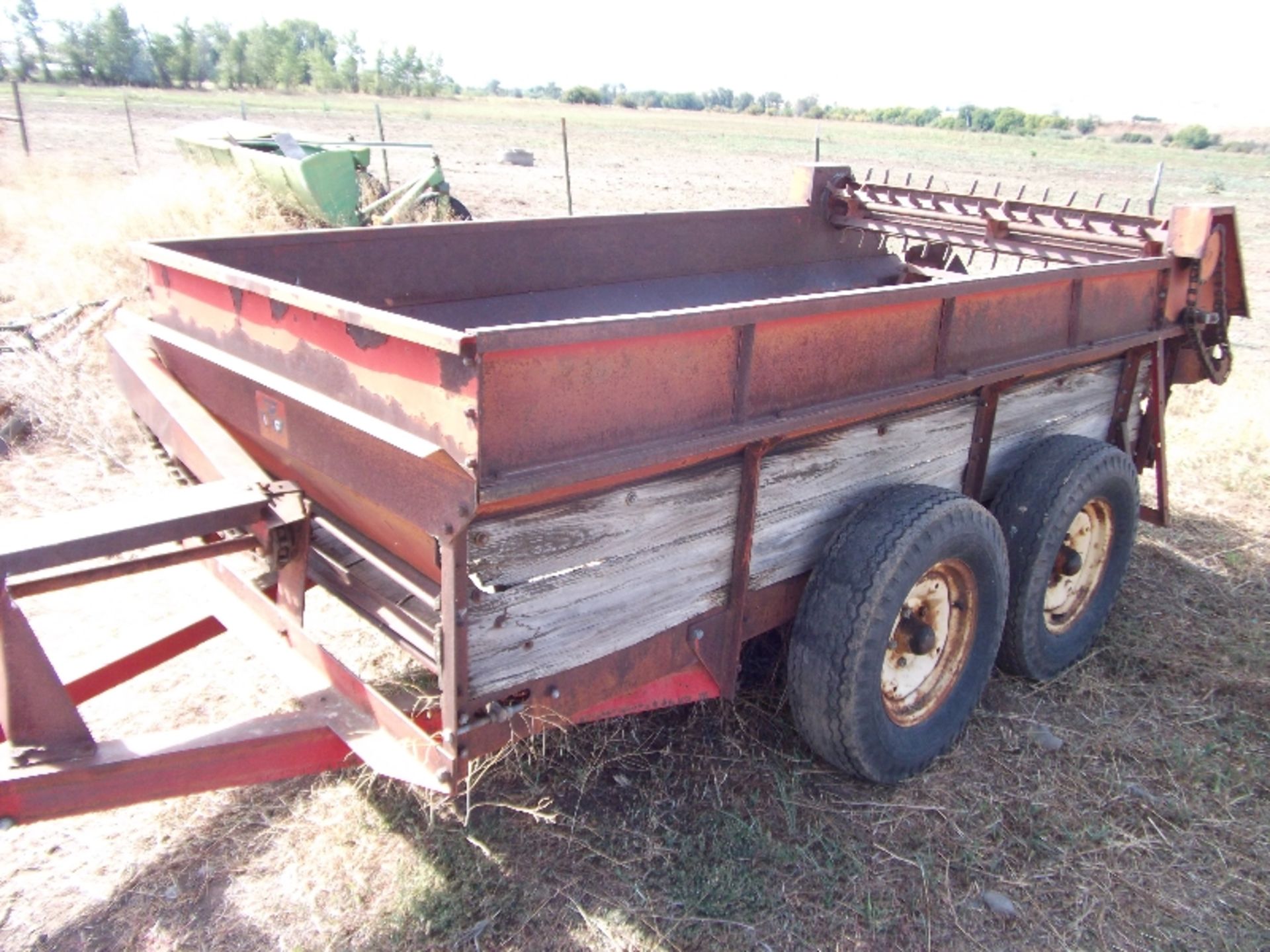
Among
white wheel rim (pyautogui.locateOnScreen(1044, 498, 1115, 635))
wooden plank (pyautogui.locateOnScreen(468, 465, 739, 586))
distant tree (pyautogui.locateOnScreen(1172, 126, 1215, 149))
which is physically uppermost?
wooden plank (pyautogui.locateOnScreen(468, 465, 739, 586))

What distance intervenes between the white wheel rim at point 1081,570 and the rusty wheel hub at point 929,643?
0.71 metres

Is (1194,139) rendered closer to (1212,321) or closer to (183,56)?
(1212,321)

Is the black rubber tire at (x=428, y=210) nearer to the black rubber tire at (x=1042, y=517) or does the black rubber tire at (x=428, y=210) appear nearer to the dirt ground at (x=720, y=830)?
the dirt ground at (x=720, y=830)

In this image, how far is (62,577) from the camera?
2213 millimetres

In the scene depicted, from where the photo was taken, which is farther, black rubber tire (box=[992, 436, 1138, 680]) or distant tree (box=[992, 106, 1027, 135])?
distant tree (box=[992, 106, 1027, 135])

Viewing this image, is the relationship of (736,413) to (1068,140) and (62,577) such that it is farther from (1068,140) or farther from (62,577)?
(1068,140)

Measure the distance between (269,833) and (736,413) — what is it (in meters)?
1.79

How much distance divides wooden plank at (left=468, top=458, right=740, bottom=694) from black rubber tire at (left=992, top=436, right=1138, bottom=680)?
1.31m

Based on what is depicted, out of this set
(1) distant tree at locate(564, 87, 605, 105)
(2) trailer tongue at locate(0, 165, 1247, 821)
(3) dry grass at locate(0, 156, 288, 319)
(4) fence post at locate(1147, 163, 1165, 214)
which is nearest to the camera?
(2) trailer tongue at locate(0, 165, 1247, 821)

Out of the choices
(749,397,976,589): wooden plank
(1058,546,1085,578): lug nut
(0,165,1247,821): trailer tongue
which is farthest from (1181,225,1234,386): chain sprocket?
(749,397,976,589): wooden plank

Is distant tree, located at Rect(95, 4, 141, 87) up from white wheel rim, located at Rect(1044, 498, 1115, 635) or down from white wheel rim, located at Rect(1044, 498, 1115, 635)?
up

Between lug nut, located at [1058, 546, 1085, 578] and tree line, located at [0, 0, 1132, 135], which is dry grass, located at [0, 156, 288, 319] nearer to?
lug nut, located at [1058, 546, 1085, 578]

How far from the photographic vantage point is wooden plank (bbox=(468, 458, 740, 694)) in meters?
2.11

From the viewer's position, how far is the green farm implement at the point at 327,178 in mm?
10078
